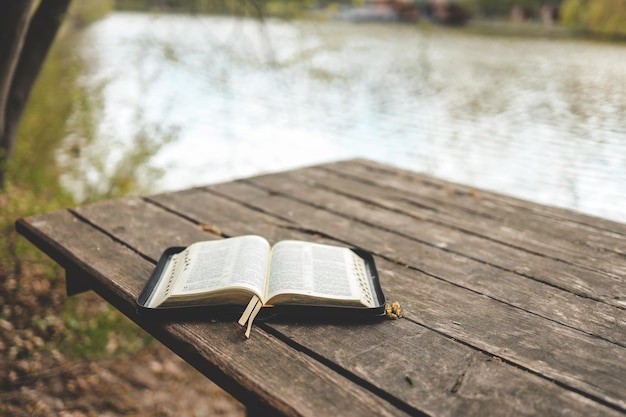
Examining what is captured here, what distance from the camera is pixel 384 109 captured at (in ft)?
22.8

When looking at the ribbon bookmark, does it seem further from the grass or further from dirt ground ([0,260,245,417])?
the grass

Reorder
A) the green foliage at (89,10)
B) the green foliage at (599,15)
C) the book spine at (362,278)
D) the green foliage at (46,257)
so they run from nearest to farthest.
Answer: the book spine at (362,278) < the green foliage at (46,257) < the green foliage at (89,10) < the green foliage at (599,15)

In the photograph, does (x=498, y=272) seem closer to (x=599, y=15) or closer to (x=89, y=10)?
(x=89, y=10)

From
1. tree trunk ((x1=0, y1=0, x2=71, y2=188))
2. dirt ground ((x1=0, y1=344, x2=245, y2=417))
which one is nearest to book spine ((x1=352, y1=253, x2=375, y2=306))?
dirt ground ((x1=0, y1=344, x2=245, y2=417))

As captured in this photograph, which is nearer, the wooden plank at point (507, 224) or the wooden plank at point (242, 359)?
the wooden plank at point (242, 359)

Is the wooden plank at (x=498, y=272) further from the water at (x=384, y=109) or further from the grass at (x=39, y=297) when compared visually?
the water at (x=384, y=109)

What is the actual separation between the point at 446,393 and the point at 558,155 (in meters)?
4.43

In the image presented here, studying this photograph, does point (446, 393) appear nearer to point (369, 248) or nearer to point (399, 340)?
point (399, 340)

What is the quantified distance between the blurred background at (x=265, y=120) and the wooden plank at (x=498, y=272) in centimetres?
148

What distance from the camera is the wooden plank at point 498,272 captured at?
1.26 meters

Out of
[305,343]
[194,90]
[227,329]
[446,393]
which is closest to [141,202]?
[227,329]

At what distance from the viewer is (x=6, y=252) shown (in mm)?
2637

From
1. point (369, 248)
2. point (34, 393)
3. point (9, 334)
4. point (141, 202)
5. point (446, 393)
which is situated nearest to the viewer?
point (446, 393)

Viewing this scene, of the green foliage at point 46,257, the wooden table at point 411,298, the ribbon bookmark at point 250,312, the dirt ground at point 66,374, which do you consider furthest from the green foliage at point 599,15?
the ribbon bookmark at point 250,312
